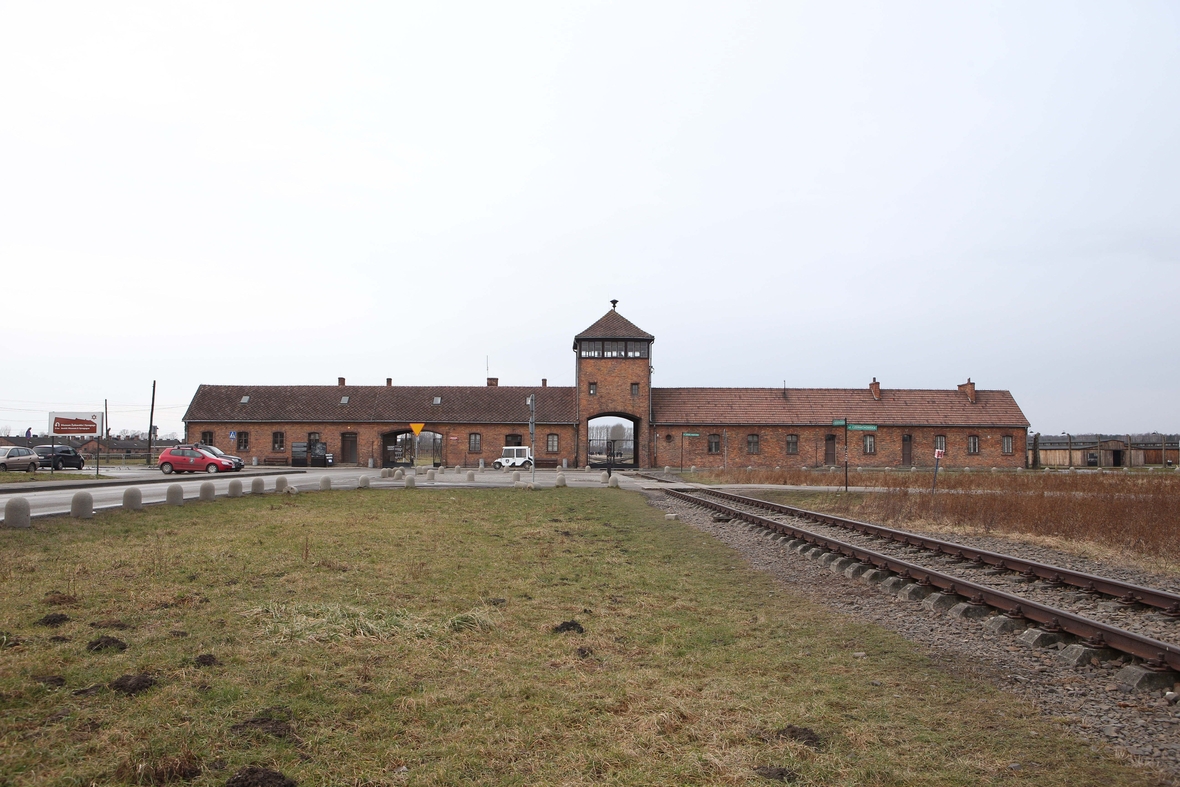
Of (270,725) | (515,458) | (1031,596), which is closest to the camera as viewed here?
(270,725)

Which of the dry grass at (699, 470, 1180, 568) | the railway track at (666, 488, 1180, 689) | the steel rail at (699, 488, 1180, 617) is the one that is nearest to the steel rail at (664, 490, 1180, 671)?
the railway track at (666, 488, 1180, 689)

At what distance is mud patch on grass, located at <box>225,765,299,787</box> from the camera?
382 cm

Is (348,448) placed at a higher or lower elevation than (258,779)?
higher

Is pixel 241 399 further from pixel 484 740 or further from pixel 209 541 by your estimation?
pixel 484 740

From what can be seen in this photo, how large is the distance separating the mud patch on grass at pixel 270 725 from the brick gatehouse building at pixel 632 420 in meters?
45.2

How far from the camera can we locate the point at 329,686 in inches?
212

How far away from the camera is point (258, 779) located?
3.87 meters

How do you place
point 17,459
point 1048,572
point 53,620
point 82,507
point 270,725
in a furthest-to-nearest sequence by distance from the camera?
point 17,459
point 82,507
point 1048,572
point 53,620
point 270,725

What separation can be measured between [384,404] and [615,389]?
16.0 m

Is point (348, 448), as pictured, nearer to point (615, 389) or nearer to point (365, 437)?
point (365, 437)

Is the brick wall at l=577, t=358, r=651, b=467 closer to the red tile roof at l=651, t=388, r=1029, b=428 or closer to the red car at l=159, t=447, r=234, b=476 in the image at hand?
the red tile roof at l=651, t=388, r=1029, b=428

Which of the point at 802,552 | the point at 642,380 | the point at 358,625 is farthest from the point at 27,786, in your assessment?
the point at 642,380

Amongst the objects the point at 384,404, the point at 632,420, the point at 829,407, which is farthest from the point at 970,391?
the point at 384,404

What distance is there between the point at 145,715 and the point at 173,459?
3663 centimetres
